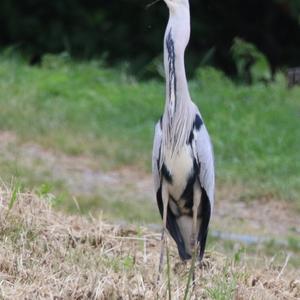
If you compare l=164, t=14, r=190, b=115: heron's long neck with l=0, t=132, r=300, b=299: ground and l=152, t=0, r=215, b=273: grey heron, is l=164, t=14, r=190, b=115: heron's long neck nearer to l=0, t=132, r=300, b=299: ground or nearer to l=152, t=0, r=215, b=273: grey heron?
l=152, t=0, r=215, b=273: grey heron

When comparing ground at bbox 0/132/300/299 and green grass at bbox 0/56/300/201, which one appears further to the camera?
green grass at bbox 0/56/300/201

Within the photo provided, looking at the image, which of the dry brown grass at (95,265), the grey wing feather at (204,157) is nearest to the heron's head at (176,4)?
the grey wing feather at (204,157)

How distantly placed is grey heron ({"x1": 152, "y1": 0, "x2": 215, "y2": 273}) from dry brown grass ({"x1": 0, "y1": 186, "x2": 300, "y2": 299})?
0.23 meters

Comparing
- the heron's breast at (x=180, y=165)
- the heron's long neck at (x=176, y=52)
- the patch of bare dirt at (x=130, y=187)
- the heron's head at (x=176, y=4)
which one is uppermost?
the heron's head at (x=176, y=4)

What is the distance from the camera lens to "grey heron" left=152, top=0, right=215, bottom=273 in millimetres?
6000

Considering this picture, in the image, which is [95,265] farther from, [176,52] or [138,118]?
[138,118]

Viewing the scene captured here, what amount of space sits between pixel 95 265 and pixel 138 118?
5.84 m

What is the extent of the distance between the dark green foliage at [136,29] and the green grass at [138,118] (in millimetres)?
3360

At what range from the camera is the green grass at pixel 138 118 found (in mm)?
10602

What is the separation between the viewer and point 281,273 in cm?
655

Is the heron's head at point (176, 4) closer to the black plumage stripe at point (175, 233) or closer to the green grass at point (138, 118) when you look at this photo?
the black plumage stripe at point (175, 233)

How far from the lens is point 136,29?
17.7m

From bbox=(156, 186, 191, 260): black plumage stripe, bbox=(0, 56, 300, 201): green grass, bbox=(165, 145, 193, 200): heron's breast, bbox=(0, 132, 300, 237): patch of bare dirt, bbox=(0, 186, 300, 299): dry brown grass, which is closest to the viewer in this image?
bbox=(0, 186, 300, 299): dry brown grass

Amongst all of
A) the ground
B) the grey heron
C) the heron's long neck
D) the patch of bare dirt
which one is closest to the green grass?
the patch of bare dirt
